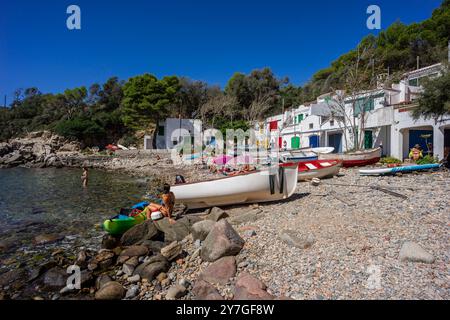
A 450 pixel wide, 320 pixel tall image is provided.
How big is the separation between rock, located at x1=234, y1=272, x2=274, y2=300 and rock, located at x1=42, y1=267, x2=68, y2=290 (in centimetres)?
359

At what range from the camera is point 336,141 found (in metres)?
24.5

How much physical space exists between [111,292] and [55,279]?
1667mm

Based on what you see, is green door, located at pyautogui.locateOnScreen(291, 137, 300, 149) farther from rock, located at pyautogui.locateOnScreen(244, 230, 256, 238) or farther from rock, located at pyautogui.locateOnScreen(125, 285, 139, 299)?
rock, located at pyautogui.locateOnScreen(125, 285, 139, 299)

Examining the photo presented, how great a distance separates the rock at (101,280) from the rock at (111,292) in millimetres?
391

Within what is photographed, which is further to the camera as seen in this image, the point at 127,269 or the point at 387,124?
the point at 387,124

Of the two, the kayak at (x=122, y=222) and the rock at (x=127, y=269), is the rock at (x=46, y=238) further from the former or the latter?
the rock at (x=127, y=269)

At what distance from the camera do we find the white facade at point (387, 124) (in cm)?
1550

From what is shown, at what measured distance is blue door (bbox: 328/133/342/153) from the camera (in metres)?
24.0

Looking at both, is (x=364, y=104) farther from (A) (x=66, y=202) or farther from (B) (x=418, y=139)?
(A) (x=66, y=202)

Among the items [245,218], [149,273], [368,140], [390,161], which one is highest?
[368,140]

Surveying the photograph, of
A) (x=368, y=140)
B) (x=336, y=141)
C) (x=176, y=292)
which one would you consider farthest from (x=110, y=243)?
(x=336, y=141)

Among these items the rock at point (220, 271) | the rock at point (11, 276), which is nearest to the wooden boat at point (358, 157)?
the rock at point (220, 271)

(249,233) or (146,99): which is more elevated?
(146,99)

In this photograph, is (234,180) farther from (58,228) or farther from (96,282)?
(58,228)
